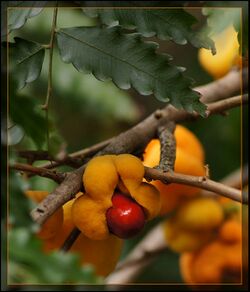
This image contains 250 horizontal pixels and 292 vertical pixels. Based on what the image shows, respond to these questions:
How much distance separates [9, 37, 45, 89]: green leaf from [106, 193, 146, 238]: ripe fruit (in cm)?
14

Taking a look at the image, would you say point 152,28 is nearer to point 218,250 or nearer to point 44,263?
point 44,263

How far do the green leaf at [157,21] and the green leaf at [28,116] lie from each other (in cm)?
14

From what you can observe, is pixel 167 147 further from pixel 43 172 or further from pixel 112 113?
pixel 112 113

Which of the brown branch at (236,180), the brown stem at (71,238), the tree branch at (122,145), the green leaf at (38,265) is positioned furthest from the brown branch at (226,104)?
the green leaf at (38,265)

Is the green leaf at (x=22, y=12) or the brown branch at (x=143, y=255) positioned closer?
the green leaf at (x=22, y=12)

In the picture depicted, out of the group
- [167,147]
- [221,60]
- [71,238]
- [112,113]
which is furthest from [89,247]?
[112,113]

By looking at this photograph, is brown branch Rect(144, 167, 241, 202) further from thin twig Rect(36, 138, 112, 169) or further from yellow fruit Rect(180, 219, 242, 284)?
yellow fruit Rect(180, 219, 242, 284)

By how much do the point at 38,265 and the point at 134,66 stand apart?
0.80 feet

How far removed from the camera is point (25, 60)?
28.3 inches

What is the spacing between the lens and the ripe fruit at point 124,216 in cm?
69

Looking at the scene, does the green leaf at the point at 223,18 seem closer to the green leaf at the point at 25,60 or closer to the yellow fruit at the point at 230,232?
the green leaf at the point at 25,60

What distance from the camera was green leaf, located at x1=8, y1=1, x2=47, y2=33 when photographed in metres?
0.70

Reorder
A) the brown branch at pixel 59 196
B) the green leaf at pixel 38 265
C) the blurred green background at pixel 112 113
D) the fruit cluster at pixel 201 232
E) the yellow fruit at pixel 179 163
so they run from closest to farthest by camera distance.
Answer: the green leaf at pixel 38 265
the brown branch at pixel 59 196
the yellow fruit at pixel 179 163
the fruit cluster at pixel 201 232
the blurred green background at pixel 112 113

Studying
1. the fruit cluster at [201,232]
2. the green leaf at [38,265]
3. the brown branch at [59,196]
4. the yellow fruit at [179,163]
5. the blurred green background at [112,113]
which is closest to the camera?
the green leaf at [38,265]
